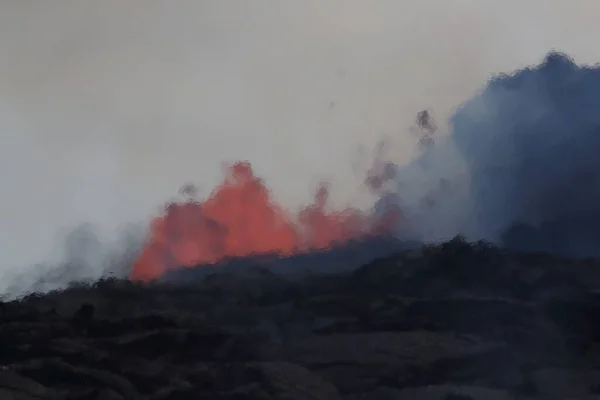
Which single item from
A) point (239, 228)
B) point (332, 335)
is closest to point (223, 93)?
point (239, 228)

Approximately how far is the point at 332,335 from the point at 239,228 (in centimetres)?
→ 27

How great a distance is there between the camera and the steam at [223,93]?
1.36m

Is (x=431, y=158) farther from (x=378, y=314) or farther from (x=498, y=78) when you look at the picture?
(x=378, y=314)

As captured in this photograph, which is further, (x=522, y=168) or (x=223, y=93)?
(x=223, y=93)

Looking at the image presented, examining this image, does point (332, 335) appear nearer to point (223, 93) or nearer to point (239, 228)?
point (239, 228)

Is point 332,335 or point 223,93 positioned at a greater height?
point 223,93

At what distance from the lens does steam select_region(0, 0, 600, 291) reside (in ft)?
4.48

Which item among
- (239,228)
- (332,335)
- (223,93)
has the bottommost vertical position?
(332,335)

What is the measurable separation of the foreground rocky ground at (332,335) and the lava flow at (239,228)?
0.15ft

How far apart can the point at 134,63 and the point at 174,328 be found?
22.4 inches

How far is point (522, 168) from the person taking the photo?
129 centimetres

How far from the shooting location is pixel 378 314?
128 centimetres

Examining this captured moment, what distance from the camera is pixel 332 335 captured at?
50.3 inches

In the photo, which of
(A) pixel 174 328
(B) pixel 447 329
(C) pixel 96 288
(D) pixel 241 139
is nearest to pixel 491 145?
(B) pixel 447 329
